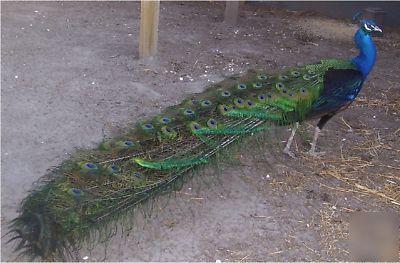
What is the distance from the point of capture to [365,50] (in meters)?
3.97

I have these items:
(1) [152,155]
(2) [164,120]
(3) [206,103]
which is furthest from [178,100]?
(1) [152,155]

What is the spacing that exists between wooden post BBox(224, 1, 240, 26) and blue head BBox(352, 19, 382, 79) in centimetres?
386

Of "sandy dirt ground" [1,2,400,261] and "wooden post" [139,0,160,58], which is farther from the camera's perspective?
"wooden post" [139,0,160,58]

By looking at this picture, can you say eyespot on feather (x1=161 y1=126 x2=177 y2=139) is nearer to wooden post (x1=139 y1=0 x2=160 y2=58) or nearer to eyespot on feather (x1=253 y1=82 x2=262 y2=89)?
eyespot on feather (x1=253 y1=82 x2=262 y2=89)

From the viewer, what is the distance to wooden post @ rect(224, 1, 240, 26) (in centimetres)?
772

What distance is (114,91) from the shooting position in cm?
511

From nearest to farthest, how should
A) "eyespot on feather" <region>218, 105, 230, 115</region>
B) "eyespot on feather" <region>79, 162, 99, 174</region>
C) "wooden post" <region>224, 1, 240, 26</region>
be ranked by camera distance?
1. "eyespot on feather" <region>79, 162, 99, 174</region>
2. "eyespot on feather" <region>218, 105, 230, 115</region>
3. "wooden post" <region>224, 1, 240, 26</region>

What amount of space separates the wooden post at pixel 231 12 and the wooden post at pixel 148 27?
6.96ft

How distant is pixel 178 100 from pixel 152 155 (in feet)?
6.62

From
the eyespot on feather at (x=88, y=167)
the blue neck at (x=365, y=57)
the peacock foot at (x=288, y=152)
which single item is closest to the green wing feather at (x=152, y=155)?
the eyespot on feather at (x=88, y=167)

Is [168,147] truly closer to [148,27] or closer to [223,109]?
[223,109]

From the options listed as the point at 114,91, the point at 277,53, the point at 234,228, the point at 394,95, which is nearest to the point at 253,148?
the point at 234,228

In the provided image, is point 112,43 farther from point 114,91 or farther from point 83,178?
point 83,178

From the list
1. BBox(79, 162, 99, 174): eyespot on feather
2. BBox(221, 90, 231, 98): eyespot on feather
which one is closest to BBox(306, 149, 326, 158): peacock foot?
BBox(221, 90, 231, 98): eyespot on feather
